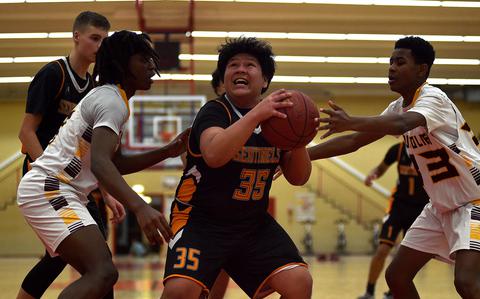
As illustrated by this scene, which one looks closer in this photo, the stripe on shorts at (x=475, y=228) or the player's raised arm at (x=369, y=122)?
the player's raised arm at (x=369, y=122)

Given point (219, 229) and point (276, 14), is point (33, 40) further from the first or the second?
point (219, 229)

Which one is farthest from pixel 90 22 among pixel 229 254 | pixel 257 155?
pixel 229 254

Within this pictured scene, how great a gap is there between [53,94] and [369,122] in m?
2.26

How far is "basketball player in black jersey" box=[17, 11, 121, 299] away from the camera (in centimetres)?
478

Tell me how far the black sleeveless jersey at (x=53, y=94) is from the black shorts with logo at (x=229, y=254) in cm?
152

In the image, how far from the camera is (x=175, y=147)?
4.59m

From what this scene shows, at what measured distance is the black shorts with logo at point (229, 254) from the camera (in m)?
3.99

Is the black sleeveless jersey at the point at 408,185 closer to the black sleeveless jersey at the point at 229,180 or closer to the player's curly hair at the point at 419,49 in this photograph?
the player's curly hair at the point at 419,49

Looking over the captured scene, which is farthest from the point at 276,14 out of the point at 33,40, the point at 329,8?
the point at 33,40

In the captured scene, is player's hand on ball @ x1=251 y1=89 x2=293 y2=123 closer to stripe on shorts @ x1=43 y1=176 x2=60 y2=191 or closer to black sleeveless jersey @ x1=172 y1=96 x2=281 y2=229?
black sleeveless jersey @ x1=172 y1=96 x2=281 y2=229

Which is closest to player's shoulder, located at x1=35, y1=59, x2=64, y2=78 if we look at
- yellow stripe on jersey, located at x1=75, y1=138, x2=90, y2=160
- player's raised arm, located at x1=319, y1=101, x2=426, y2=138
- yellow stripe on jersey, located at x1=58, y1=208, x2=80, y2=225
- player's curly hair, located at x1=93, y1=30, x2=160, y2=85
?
player's curly hair, located at x1=93, y1=30, x2=160, y2=85

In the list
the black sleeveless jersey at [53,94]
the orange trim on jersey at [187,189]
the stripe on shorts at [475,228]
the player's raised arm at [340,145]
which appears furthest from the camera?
the player's raised arm at [340,145]

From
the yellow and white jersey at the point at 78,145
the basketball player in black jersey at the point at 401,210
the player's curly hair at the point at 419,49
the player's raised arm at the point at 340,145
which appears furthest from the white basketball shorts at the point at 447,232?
the basketball player in black jersey at the point at 401,210

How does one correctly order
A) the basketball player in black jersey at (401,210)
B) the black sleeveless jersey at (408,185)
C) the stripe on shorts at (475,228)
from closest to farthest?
1. the stripe on shorts at (475,228)
2. the basketball player in black jersey at (401,210)
3. the black sleeveless jersey at (408,185)
